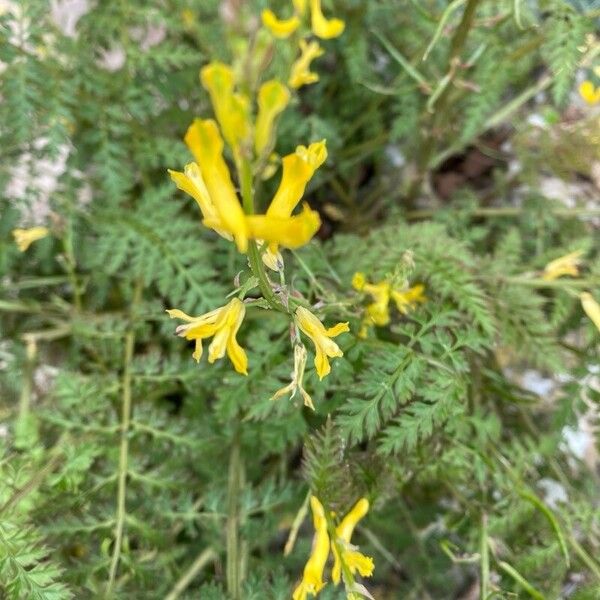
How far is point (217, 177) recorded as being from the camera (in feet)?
2.21

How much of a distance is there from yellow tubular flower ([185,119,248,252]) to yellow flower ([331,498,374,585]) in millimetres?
488

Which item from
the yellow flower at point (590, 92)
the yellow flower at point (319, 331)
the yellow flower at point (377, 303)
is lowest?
the yellow flower at point (377, 303)

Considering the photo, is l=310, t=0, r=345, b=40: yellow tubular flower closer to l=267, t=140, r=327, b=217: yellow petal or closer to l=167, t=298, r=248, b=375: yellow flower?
l=267, t=140, r=327, b=217: yellow petal

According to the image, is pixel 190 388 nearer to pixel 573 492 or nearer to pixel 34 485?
pixel 34 485

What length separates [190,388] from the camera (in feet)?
4.32

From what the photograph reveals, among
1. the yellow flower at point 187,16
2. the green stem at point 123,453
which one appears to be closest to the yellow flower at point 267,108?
the green stem at point 123,453

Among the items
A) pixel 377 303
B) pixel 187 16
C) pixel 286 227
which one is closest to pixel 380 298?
pixel 377 303

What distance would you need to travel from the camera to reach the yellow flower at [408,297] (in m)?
1.10

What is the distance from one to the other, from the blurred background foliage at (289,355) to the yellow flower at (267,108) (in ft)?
1.49

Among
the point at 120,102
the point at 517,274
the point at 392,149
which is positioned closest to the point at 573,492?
the point at 517,274

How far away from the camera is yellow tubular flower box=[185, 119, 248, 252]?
64 centimetres

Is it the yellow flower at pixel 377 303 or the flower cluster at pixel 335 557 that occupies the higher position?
the yellow flower at pixel 377 303

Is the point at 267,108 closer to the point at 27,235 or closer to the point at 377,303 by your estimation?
the point at 377,303

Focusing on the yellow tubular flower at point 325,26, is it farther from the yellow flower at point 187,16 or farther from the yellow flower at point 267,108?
the yellow flower at point 187,16
